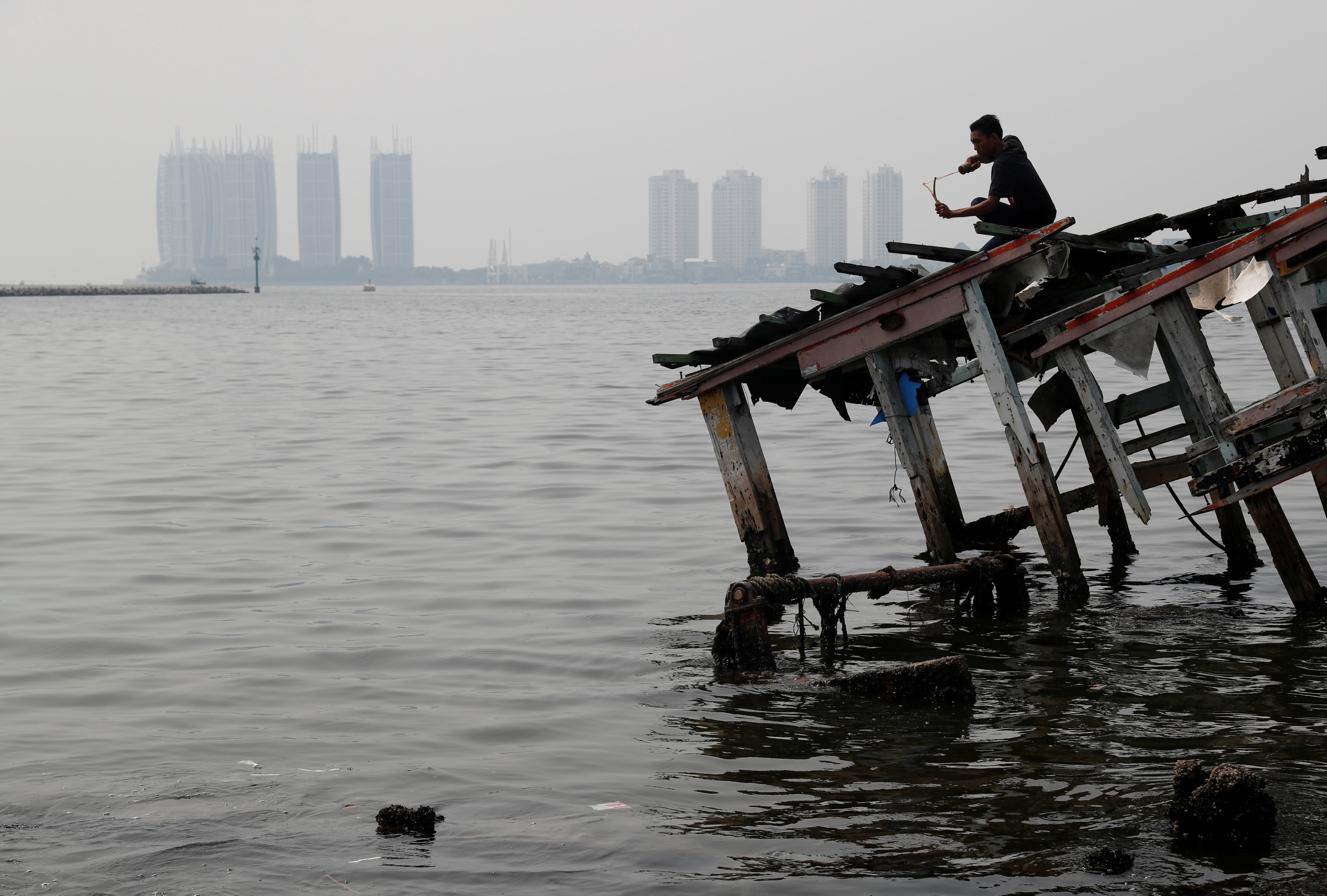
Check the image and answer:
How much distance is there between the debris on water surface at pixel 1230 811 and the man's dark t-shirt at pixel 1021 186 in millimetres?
5243

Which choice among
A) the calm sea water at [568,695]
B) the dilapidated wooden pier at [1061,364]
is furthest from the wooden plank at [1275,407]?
the calm sea water at [568,695]

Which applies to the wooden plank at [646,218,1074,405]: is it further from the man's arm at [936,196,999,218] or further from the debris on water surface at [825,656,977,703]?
the debris on water surface at [825,656,977,703]

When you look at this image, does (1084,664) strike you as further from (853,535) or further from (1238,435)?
(853,535)

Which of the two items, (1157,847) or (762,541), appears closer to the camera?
(1157,847)

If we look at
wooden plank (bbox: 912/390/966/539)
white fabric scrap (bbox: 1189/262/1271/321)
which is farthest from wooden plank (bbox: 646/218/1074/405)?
white fabric scrap (bbox: 1189/262/1271/321)

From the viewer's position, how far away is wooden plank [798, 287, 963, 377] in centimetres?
937

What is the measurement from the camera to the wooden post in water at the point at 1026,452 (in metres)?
9.30

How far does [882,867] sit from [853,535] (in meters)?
8.27

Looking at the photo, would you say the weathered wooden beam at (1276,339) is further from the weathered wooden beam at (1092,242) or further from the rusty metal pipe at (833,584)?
the rusty metal pipe at (833,584)

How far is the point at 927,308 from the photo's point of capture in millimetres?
9414

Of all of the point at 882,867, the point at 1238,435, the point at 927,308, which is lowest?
the point at 882,867

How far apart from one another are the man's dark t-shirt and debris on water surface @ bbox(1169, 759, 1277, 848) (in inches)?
206

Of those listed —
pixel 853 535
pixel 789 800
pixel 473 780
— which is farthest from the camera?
pixel 853 535

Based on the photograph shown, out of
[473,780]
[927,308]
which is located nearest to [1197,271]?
[927,308]
